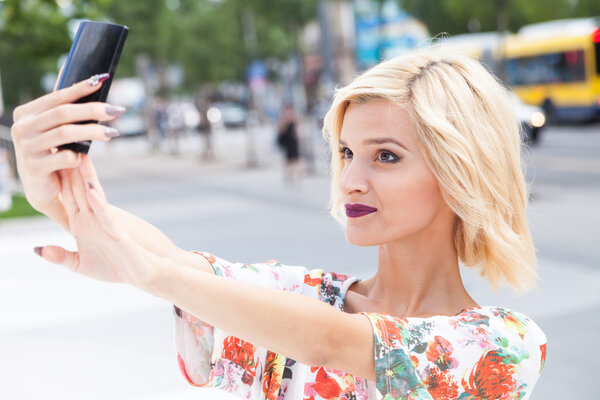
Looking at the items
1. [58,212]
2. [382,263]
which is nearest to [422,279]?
[382,263]

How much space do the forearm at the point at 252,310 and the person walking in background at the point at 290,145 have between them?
14.9 meters

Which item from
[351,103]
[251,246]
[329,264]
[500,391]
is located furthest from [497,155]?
[251,246]

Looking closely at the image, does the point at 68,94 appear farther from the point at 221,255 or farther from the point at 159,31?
the point at 159,31

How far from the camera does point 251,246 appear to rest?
9875 mm

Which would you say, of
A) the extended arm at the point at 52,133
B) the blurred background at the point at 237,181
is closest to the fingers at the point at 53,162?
the extended arm at the point at 52,133

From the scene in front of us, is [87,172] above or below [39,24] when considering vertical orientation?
above

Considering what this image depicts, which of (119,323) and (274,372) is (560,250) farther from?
(274,372)

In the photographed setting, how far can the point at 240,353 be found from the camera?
68.7 inches

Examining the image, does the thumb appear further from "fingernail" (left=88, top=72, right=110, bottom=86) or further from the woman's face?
the woman's face

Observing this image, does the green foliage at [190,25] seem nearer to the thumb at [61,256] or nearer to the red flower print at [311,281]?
the red flower print at [311,281]

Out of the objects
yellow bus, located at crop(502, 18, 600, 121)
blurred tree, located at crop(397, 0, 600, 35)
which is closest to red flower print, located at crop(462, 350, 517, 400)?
blurred tree, located at crop(397, 0, 600, 35)

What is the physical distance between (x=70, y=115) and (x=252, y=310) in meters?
0.42

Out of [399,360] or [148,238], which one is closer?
[399,360]

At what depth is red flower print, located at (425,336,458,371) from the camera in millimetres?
1499
